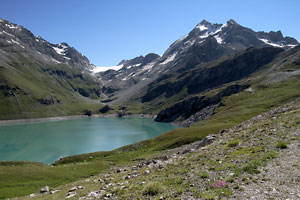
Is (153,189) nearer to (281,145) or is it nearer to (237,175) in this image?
(237,175)

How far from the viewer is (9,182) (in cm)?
3697

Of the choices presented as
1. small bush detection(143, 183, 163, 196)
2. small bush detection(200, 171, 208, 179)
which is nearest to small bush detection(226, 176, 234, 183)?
small bush detection(200, 171, 208, 179)

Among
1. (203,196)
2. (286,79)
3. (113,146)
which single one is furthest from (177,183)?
(286,79)

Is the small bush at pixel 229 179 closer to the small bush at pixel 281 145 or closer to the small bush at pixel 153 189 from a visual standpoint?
the small bush at pixel 153 189

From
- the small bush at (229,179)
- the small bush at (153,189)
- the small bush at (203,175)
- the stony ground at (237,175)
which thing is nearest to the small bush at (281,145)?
the stony ground at (237,175)

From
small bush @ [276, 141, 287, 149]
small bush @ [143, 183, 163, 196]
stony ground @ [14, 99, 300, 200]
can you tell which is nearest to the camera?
stony ground @ [14, 99, 300, 200]

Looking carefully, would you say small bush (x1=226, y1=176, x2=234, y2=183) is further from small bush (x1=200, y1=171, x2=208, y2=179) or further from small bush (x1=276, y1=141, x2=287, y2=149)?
small bush (x1=276, y1=141, x2=287, y2=149)

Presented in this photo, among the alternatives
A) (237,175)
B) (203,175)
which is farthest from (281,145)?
(203,175)

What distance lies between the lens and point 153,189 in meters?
15.0

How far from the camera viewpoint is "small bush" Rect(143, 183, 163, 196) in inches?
583

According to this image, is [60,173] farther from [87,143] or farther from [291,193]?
[87,143]

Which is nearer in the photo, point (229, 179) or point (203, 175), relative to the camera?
point (229, 179)

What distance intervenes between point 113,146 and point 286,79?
12878cm

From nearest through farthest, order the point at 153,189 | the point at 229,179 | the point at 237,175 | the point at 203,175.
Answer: the point at 229,179
the point at 237,175
the point at 153,189
the point at 203,175
